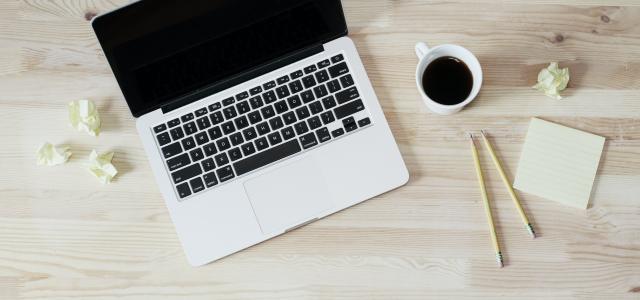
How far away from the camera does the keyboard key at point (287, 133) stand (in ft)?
2.97

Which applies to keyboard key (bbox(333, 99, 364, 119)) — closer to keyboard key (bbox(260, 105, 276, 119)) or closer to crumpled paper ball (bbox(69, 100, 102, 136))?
keyboard key (bbox(260, 105, 276, 119))

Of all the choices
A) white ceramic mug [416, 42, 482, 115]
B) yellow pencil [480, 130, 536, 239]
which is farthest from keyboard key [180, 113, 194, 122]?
yellow pencil [480, 130, 536, 239]

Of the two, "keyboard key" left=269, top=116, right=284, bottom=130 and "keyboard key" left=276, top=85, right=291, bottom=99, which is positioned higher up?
"keyboard key" left=276, top=85, right=291, bottom=99

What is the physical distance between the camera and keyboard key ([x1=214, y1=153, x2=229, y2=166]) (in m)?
0.90

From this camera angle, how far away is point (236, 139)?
90 centimetres

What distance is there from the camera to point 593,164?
0.91 metres

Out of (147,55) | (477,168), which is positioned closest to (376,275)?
(477,168)

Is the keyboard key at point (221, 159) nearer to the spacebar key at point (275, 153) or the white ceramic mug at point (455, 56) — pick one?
the spacebar key at point (275, 153)

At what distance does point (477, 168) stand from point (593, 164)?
0.17 m

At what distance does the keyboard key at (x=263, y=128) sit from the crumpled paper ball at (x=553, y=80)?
0.41 meters

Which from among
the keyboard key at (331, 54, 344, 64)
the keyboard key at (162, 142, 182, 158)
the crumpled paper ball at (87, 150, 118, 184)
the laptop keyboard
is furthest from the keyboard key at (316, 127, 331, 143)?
the crumpled paper ball at (87, 150, 118, 184)

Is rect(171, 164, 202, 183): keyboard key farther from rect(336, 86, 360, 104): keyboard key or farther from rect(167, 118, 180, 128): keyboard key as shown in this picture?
rect(336, 86, 360, 104): keyboard key

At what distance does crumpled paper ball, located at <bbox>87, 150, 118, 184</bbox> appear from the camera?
931 mm

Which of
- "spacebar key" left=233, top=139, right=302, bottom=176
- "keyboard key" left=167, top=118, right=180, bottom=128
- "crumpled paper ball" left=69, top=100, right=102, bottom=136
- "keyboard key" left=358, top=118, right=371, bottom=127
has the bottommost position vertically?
"keyboard key" left=358, top=118, right=371, bottom=127
